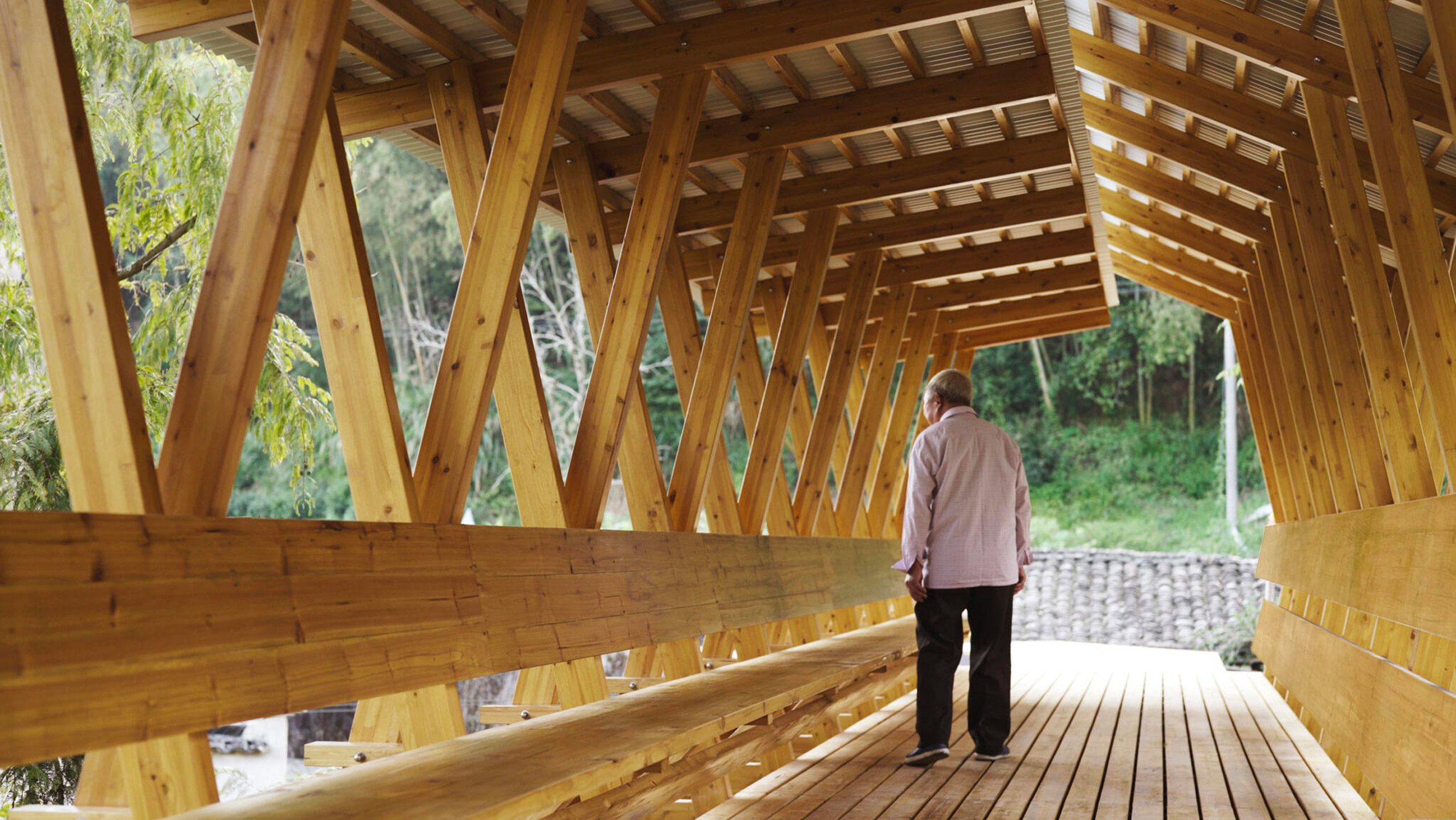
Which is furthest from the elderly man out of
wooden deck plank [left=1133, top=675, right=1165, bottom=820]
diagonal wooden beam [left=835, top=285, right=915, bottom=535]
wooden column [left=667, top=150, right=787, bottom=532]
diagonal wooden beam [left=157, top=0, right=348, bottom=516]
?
diagonal wooden beam [left=835, top=285, right=915, bottom=535]

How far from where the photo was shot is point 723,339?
6582mm

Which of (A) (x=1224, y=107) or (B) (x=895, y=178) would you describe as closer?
(A) (x=1224, y=107)

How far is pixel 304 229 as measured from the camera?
401 centimetres

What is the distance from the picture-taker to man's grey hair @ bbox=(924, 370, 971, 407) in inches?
225

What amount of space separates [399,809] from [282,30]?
74.4 inches

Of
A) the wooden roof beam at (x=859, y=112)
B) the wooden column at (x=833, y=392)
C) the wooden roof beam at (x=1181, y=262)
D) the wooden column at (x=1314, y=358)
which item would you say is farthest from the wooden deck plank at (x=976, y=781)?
the wooden roof beam at (x=1181, y=262)

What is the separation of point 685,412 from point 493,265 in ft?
8.34

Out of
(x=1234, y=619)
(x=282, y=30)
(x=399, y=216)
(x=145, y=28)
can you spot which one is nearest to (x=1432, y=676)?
(x=282, y=30)

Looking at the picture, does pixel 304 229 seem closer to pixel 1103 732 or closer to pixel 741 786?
pixel 741 786

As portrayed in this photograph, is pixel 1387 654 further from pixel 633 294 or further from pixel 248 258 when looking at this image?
pixel 248 258

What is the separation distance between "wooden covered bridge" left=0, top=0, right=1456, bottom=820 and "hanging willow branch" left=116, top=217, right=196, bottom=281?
307 centimetres

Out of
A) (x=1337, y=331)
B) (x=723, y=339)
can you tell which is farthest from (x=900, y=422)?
(x=723, y=339)

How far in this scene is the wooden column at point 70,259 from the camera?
256cm

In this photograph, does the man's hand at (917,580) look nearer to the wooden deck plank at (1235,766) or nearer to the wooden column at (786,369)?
the wooden deck plank at (1235,766)
